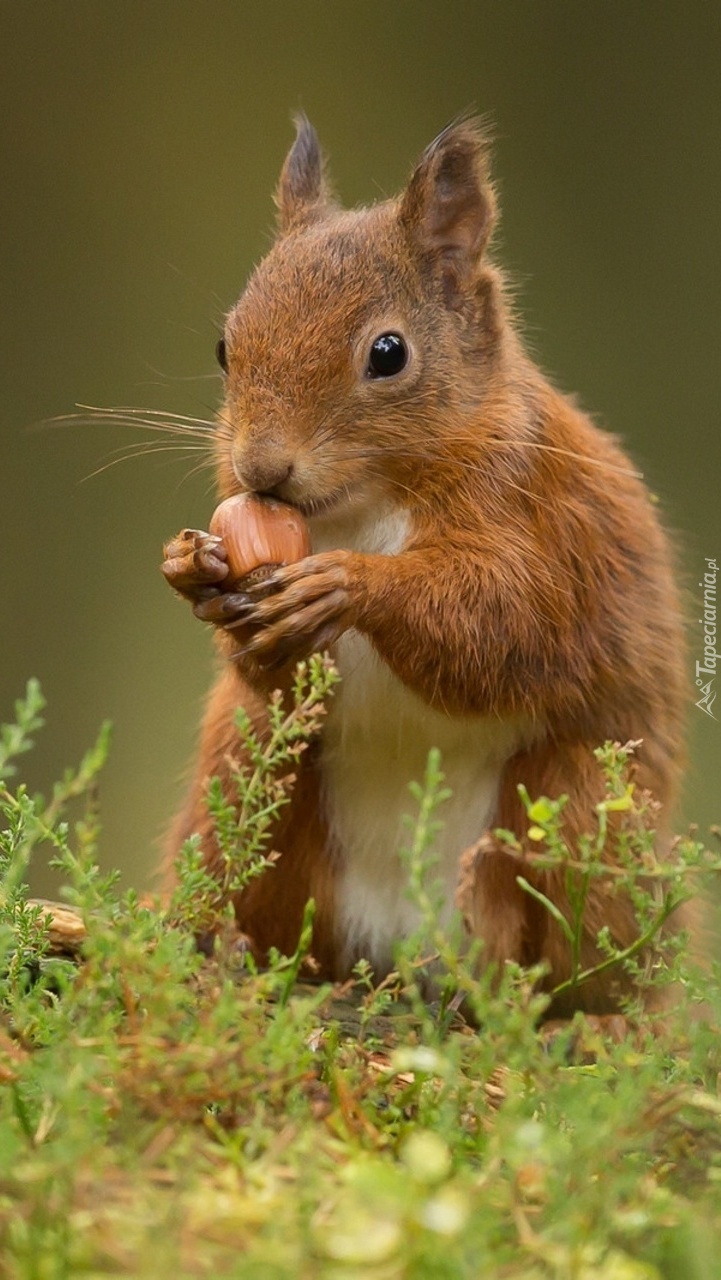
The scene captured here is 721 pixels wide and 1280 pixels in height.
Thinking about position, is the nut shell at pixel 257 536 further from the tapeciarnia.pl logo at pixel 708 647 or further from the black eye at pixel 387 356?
the tapeciarnia.pl logo at pixel 708 647

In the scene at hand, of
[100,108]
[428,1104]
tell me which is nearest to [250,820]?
[428,1104]

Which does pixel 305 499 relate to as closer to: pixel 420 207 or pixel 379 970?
pixel 420 207

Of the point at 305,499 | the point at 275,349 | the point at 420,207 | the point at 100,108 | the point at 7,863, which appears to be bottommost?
the point at 7,863

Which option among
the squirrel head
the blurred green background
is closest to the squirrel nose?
the squirrel head

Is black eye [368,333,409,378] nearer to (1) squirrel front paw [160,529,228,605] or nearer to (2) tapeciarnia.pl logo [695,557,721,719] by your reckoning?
(1) squirrel front paw [160,529,228,605]

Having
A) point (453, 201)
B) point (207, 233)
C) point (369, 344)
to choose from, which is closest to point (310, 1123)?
point (369, 344)

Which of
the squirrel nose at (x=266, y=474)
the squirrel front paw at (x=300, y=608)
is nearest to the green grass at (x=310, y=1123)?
the squirrel front paw at (x=300, y=608)
